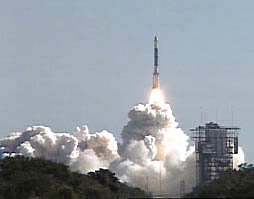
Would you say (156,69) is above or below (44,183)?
above

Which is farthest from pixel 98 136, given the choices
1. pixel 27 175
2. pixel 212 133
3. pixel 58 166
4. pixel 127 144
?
pixel 27 175

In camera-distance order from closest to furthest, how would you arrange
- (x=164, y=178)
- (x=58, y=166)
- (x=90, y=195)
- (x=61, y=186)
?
(x=61, y=186) → (x=90, y=195) → (x=58, y=166) → (x=164, y=178)

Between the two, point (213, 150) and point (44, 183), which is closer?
point (44, 183)

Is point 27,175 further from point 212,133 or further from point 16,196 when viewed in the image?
point 212,133

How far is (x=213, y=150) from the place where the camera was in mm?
131375

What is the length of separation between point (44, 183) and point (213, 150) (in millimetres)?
55786

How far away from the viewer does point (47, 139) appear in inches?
5315

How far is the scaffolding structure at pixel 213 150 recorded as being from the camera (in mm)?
128750

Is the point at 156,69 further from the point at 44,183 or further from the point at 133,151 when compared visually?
the point at 44,183

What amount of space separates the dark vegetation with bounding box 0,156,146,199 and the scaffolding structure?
104 ft

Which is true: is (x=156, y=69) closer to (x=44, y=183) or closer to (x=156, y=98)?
(x=156, y=98)

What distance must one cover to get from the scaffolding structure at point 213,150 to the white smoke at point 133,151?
9.09ft

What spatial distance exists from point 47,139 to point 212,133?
2075cm

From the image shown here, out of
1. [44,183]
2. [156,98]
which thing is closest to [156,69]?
[156,98]
